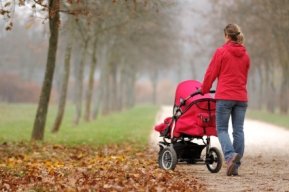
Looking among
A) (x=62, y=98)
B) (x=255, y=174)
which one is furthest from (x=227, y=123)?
(x=62, y=98)

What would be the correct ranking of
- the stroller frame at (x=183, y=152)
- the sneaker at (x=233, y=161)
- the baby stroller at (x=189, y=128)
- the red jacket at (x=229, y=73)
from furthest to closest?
1. the stroller frame at (x=183, y=152)
2. the baby stroller at (x=189, y=128)
3. the red jacket at (x=229, y=73)
4. the sneaker at (x=233, y=161)

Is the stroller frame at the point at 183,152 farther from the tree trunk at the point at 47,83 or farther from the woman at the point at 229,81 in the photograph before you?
the tree trunk at the point at 47,83

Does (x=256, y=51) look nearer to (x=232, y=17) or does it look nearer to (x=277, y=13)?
(x=232, y=17)

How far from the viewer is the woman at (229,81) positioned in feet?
29.7

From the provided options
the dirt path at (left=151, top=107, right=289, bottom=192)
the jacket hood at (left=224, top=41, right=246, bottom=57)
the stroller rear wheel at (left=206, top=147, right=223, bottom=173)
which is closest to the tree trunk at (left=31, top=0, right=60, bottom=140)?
the dirt path at (left=151, top=107, right=289, bottom=192)

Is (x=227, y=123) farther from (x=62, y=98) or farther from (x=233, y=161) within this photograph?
(x=62, y=98)

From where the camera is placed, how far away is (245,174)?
946 centimetres

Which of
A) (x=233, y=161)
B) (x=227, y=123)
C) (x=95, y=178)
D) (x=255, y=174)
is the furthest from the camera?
(x=255, y=174)

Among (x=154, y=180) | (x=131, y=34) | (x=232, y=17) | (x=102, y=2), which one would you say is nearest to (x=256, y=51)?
(x=232, y=17)

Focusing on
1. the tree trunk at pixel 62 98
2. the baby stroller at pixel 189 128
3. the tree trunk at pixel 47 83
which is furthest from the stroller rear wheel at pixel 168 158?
the tree trunk at pixel 62 98

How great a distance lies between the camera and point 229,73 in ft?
29.8

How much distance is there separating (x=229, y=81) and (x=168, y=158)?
1.57 meters

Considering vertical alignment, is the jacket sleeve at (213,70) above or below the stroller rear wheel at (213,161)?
Answer: above

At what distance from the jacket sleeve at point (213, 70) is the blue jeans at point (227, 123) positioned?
11.3 inches
